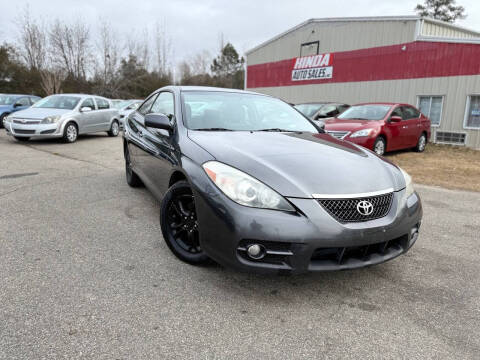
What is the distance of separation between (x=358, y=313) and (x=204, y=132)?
1.84 meters

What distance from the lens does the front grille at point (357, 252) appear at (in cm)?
209

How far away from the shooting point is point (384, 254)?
7.49 ft

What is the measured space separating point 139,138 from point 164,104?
1.83 feet

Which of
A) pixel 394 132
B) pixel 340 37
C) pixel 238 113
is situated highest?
pixel 340 37

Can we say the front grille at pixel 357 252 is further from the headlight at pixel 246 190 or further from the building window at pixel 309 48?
the building window at pixel 309 48

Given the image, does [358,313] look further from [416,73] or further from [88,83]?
[88,83]

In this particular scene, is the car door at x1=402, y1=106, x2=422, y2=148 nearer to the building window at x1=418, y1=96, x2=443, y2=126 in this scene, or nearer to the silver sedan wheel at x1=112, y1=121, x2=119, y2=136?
the building window at x1=418, y1=96, x2=443, y2=126

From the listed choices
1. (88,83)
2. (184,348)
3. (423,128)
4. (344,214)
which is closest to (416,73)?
(423,128)

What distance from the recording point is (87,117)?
10.8m

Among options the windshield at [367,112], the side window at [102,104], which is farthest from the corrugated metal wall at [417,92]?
the side window at [102,104]

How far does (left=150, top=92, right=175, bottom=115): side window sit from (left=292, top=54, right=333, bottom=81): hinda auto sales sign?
555 inches

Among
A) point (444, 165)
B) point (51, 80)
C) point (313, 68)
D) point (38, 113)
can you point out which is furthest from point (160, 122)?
point (51, 80)

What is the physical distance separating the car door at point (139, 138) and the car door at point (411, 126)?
23.6 feet

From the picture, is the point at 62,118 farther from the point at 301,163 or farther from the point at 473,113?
the point at 473,113
